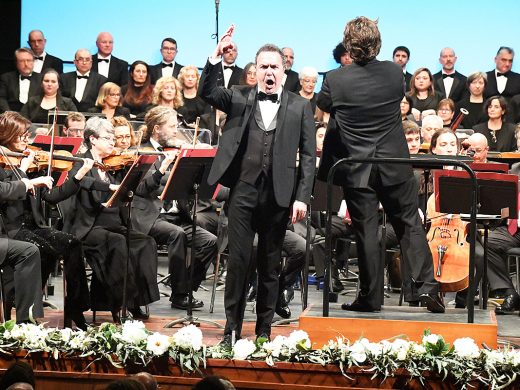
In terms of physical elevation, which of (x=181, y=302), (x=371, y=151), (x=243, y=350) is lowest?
(x=181, y=302)

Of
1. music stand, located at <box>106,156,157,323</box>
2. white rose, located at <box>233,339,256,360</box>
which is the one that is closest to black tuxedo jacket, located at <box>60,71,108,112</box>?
music stand, located at <box>106,156,157,323</box>

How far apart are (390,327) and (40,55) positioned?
6.88m

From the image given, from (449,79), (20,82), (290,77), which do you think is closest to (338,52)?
(290,77)

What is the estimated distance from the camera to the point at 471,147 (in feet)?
25.1

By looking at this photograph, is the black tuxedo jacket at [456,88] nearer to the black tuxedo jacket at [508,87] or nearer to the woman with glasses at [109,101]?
the black tuxedo jacket at [508,87]

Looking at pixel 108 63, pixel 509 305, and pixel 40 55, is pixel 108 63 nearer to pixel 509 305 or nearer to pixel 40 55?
pixel 40 55

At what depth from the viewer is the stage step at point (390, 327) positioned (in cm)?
471

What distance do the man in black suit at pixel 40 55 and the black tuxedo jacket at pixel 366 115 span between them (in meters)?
6.07

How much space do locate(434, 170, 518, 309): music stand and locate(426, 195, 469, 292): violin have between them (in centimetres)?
19

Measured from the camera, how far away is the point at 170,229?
7.26 metres

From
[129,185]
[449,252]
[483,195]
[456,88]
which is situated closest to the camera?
[129,185]

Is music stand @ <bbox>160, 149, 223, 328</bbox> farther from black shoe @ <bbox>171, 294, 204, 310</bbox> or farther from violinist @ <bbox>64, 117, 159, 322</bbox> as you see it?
black shoe @ <bbox>171, 294, 204, 310</bbox>

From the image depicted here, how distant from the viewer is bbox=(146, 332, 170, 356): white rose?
4.53m

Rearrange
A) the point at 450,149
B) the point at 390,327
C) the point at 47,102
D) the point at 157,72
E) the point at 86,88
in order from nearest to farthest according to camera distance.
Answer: the point at 390,327, the point at 450,149, the point at 47,102, the point at 86,88, the point at 157,72
